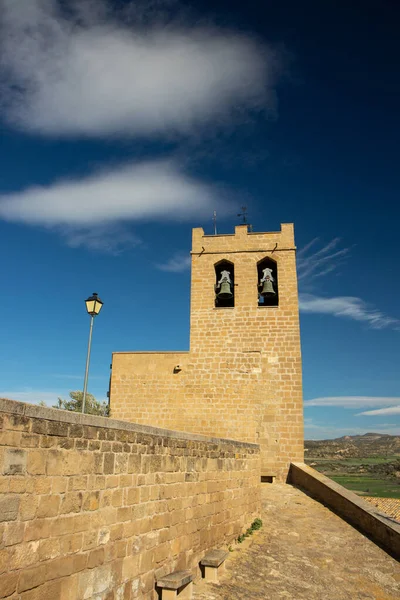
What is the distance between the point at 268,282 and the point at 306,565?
9155 mm

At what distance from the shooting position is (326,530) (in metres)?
9.24

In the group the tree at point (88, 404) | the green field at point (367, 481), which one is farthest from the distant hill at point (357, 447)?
the tree at point (88, 404)

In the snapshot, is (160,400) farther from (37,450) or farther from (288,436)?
(37,450)

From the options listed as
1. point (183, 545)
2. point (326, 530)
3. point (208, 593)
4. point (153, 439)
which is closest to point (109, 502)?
point (153, 439)

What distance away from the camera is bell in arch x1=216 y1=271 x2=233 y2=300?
15.1 metres

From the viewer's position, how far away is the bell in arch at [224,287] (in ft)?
49.5

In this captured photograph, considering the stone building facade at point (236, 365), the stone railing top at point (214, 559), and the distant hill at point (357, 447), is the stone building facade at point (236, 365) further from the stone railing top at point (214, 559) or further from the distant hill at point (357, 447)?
the distant hill at point (357, 447)

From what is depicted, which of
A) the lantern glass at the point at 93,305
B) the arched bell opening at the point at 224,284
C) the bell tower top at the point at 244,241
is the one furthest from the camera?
the bell tower top at the point at 244,241

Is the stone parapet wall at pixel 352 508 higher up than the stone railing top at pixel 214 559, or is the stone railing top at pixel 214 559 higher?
the stone parapet wall at pixel 352 508

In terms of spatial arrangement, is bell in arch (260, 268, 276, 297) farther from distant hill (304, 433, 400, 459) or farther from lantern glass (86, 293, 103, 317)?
distant hill (304, 433, 400, 459)

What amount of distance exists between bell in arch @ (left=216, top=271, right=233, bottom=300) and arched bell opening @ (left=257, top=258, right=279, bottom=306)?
1058mm

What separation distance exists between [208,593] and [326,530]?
4.11m

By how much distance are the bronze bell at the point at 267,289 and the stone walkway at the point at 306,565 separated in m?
6.99

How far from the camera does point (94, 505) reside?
4.47 metres
